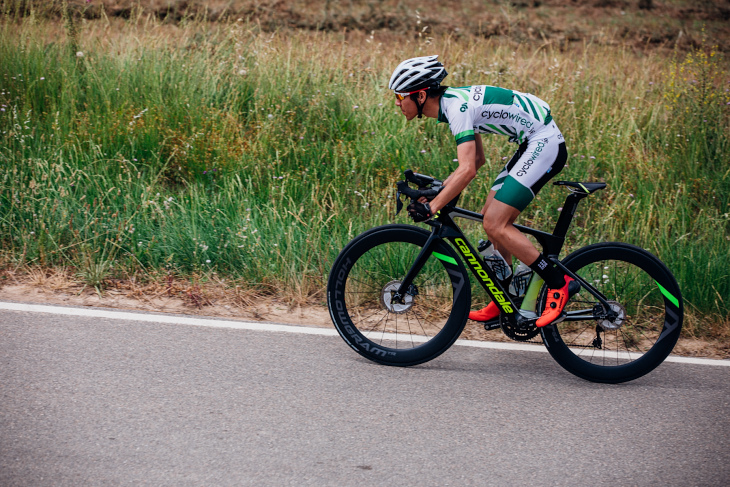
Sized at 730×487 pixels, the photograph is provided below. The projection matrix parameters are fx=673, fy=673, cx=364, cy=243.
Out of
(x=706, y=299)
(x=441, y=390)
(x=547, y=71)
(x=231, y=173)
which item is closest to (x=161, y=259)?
(x=231, y=173)

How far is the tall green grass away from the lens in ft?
18.6

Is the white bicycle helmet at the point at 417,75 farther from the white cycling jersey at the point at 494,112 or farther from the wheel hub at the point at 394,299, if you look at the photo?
the wheel hub at the point at 394,299

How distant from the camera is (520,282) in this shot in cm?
435

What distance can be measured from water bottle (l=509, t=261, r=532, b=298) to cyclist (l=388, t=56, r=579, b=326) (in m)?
0.17

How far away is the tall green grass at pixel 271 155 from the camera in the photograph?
18.6ft

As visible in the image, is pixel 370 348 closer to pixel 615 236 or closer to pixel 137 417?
pixel 137 417

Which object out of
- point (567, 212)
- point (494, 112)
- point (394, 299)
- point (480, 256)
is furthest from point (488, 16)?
point (394, 299)

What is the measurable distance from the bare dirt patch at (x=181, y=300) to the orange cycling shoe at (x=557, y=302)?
73 centimetres

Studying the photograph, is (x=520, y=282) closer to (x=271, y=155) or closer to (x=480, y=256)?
(x=480, y=256)

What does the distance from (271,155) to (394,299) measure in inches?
127

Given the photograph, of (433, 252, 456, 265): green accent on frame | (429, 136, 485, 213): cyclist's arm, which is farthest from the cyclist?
(433, 252, 456, 265): green accent on frame

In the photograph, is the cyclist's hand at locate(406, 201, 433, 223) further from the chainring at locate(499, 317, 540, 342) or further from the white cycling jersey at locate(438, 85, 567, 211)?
the chainring at locate(499, 317, 540, 342)

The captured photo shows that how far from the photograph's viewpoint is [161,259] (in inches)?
224

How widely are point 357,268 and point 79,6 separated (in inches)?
400
